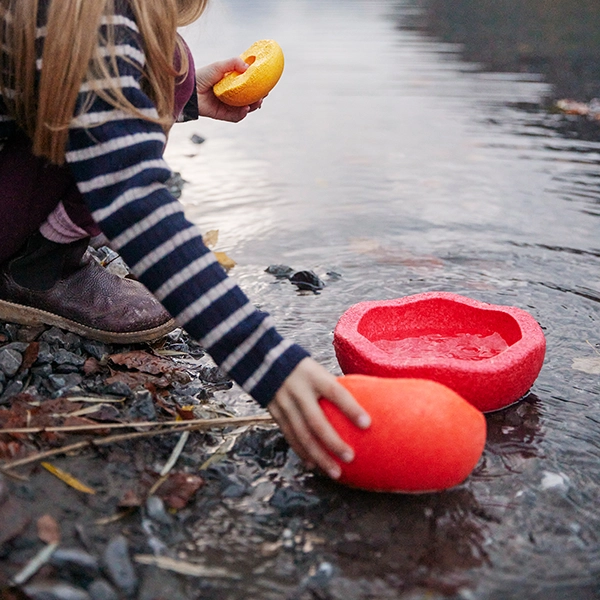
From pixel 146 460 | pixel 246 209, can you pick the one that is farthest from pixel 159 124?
pixel 246 209

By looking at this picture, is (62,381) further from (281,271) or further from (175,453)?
(281,271)

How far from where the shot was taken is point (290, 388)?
1.58m

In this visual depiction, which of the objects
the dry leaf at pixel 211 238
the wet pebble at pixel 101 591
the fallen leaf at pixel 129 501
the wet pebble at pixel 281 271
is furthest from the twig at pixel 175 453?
the dry leaf at pixel 211 238

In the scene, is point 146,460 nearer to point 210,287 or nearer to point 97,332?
point 210,287

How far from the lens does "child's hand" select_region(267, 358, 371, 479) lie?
1569 mm

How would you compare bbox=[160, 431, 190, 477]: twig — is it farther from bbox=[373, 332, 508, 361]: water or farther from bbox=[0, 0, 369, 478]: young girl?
bbox=[373, 332, 508, 361]: water

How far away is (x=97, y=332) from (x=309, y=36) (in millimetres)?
11337

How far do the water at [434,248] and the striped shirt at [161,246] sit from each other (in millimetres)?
389

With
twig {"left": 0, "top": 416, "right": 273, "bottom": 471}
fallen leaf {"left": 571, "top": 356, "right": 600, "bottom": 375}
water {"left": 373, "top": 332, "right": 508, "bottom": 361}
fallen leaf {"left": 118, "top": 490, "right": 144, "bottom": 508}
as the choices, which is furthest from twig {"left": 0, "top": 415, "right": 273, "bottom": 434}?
fallen leaf {"left": 571, "top": 356, "right": 600, "bottom": 375}

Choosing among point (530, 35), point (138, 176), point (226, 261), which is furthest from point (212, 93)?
point (530, 35)

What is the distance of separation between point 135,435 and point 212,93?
1.50m

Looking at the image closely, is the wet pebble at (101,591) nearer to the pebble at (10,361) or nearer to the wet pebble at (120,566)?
the wet pebble at (120,566)

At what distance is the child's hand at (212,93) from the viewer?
8.75 feet

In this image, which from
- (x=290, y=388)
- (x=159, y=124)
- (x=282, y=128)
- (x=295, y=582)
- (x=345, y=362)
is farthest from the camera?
(x=282, y=128)
